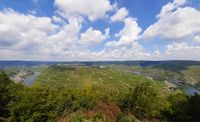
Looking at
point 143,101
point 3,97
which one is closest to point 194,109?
point 143,101

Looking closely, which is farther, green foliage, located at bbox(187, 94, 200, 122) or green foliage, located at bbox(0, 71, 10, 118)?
green foliage, located at bbox(0, 71, 10, 118)

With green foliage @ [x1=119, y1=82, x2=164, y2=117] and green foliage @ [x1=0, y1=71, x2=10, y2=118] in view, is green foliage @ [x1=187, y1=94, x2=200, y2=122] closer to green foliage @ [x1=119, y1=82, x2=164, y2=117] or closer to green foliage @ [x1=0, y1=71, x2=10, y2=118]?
green foliage @ [x1=119, y1=82, x2=164, y2=117]

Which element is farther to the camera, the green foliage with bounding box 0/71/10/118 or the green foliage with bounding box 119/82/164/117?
the green foliage with bounding box 0/71/10/118

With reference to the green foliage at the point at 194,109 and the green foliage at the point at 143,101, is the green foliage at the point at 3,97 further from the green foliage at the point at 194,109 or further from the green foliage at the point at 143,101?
the green foliage at the point at 194,109

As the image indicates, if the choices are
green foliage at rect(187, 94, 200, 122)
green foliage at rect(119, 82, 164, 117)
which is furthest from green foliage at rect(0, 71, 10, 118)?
green foliage at rect(187, 94, 200, 122)

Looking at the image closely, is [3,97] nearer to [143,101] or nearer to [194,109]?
[143,101]

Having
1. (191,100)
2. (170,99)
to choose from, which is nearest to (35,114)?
(191,100)

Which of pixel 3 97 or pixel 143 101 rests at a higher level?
pixel 3 97

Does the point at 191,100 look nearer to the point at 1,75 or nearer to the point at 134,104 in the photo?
the point at 134,104

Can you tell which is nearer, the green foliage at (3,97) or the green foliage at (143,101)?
the green foliage at (143,101)

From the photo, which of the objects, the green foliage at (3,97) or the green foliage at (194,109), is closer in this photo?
the green foliage at (194,109)

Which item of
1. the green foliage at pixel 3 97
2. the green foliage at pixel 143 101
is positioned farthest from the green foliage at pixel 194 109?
the green foliage at pixel 3 97
